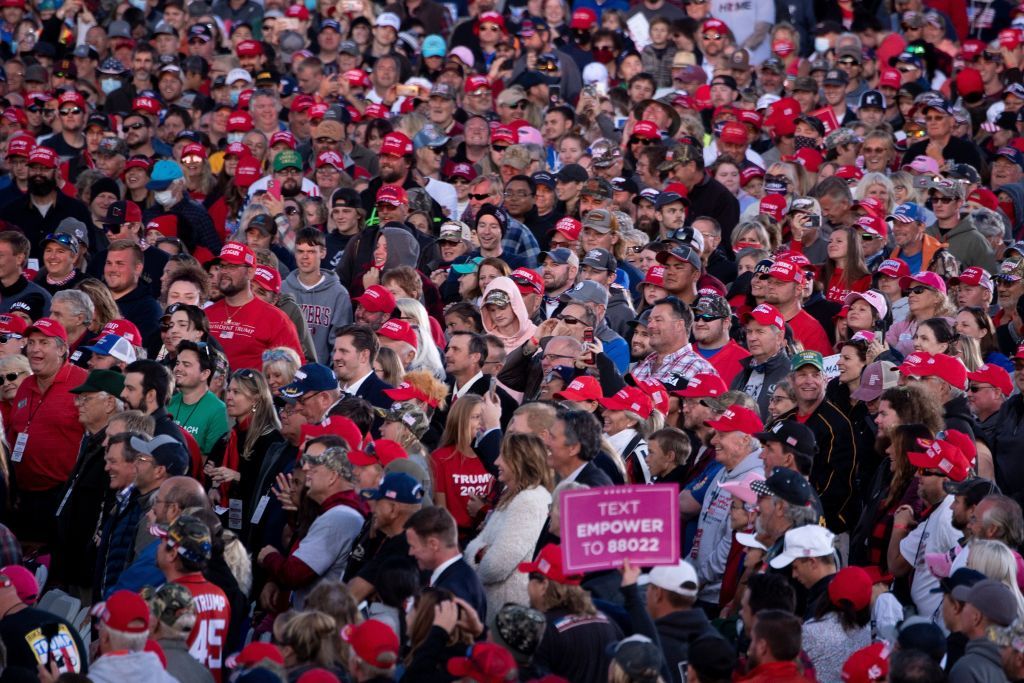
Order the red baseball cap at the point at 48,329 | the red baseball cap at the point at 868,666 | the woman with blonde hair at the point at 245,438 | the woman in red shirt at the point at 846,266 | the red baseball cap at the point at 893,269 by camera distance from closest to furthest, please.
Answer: the red baseball cap at the point at 868,666 → the woman with blonde hair at the point at 245,438 → the red baseball cap at the point at 48,329 → the red baseball cap at the point at 893,269 → the woman in red shirt at the point at 846,266

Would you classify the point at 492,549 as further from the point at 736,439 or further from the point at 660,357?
the point at 660,357

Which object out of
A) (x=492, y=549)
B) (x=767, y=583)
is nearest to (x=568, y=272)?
(x=492, y=549)

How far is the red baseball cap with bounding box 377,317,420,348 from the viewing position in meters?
10.1

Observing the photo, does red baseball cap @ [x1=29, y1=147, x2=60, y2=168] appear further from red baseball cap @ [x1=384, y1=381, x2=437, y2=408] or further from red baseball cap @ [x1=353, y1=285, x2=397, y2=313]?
red baseball cap @ [x1=384, y1=381, x2=437, y2=408]

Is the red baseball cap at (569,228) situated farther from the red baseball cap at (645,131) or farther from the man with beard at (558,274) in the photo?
the red baseball cap at (645,131)

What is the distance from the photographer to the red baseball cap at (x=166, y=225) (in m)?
13.2

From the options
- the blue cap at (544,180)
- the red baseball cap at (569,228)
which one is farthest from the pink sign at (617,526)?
the blue cap at (544,180)

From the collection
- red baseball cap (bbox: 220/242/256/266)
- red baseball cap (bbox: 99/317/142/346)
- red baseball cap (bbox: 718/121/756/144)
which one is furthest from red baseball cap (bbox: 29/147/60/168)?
red baseball cap (bbox: 718/121/756/144)

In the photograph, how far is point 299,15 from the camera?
792 inches

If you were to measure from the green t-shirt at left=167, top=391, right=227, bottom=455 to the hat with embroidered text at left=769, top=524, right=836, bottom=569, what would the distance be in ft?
11.0

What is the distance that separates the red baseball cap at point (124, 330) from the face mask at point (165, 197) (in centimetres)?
395

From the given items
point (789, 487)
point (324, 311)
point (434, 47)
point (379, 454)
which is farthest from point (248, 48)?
point (789, 487)

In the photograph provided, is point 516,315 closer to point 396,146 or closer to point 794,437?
point 794,437

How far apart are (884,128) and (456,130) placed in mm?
4066
